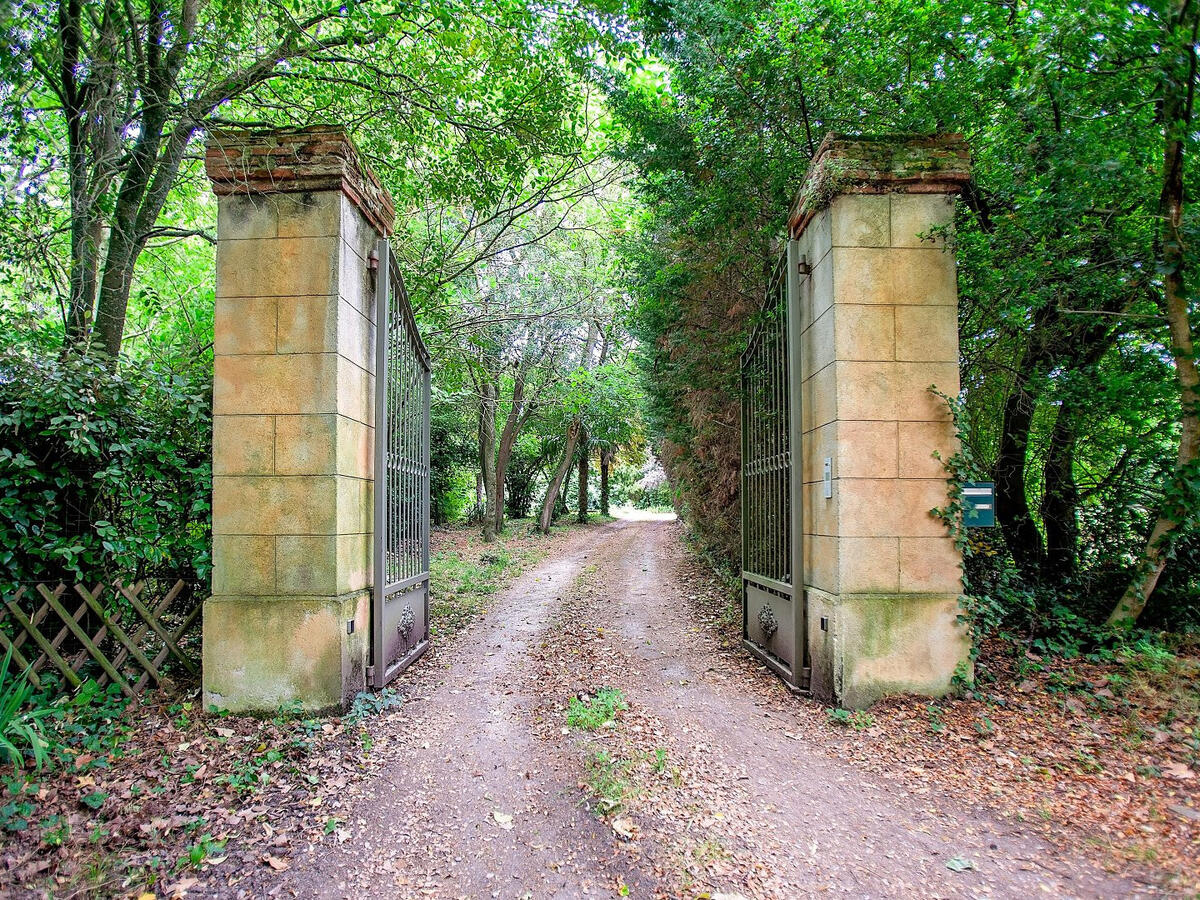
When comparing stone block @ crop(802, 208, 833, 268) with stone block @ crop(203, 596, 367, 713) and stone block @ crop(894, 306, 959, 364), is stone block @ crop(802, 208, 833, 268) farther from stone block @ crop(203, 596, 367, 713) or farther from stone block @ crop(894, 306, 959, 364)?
stone block @ crop(203, 596, 367, 713)

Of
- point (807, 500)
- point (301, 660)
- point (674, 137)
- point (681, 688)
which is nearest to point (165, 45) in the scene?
point (674, 137)

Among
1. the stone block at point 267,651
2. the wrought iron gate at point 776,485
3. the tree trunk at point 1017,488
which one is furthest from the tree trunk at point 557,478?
the stone block at point 267,651

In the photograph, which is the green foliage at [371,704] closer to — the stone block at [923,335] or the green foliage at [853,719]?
the green foliage at [853,719]

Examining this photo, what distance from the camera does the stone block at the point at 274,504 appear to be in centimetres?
442

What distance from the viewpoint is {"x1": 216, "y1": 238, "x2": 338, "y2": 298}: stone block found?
4.51 meters

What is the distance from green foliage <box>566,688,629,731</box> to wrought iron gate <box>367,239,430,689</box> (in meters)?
1.55

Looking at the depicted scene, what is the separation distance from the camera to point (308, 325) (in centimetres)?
449

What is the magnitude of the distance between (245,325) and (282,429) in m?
0.82

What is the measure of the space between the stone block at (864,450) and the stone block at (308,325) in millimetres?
3742

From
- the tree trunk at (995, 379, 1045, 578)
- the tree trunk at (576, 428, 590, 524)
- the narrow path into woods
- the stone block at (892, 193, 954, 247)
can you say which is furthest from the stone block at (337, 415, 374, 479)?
the tree trunk at (576, 428, 590, 524)

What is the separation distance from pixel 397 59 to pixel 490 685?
6290mm

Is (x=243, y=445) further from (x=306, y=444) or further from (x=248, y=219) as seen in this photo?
(x=248, y=219)

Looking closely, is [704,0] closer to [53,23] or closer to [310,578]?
[53,23]

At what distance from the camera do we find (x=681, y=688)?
5.22 meters
